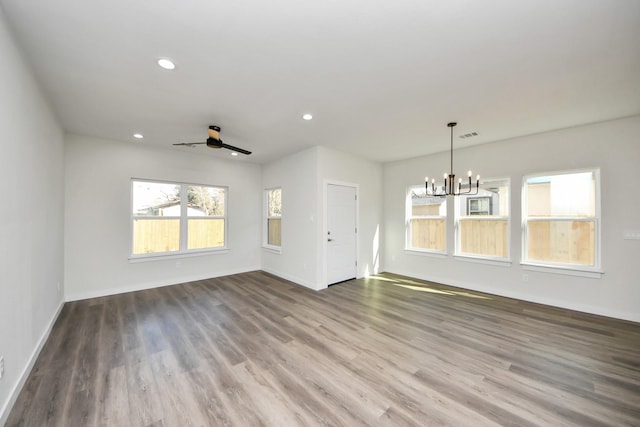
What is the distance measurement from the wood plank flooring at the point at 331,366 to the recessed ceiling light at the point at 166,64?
2.69 m

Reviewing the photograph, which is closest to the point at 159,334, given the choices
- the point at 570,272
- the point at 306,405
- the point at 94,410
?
the point at 94,410

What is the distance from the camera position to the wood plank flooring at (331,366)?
171 cm

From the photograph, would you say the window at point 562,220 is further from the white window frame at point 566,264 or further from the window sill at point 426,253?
the window sill at point 426,253

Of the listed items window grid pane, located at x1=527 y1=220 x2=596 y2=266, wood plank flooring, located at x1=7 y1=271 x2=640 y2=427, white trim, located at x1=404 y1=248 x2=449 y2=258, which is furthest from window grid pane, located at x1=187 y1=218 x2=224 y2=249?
window grid pane, located at x1=527 y1=220 x2=596 y2=266

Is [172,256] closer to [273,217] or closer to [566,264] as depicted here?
[273,217]

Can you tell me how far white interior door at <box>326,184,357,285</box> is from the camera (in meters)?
4.78

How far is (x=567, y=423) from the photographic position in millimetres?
1633

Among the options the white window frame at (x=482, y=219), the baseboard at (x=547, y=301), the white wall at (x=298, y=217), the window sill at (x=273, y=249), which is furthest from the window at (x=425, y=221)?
the window sill at (x=273, y=249)

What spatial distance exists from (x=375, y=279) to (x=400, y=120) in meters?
3.30

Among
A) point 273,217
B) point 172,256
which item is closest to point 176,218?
point 172,256

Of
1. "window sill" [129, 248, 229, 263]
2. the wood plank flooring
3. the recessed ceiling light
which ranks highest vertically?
the recessed ceiling light

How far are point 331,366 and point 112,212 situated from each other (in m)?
4.42

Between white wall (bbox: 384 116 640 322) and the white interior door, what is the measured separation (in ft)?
5.64

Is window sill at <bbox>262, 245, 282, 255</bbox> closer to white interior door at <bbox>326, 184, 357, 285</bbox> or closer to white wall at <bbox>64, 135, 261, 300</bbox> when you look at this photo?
white wall at <bbox>64, 135, 261, 300</bbox>
